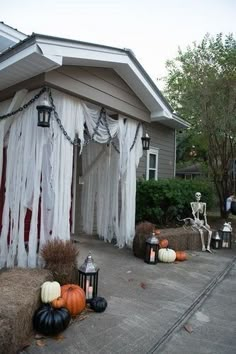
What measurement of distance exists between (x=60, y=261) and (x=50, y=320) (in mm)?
907

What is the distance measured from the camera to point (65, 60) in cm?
447

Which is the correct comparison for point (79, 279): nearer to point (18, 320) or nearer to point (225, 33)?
point (18, 320)

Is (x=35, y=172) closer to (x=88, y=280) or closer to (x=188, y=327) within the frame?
(x=88, y=280)

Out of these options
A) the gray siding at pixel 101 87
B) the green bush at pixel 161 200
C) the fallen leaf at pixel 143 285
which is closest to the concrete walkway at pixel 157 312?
the fallen leaf at pixel 143 285

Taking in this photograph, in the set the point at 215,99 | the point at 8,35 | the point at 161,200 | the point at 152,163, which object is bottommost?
the point at 161,200

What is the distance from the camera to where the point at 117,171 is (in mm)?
6707

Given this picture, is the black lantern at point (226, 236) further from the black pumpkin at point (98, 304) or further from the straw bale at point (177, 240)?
the black pumpkin at point (98, 304)

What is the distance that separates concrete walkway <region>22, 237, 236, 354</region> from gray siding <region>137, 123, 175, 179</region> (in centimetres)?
478

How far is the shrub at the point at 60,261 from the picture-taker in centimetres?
362

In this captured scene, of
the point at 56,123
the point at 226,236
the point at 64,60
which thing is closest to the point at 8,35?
the point at 64,60

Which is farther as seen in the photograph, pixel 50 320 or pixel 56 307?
pixel 56 307

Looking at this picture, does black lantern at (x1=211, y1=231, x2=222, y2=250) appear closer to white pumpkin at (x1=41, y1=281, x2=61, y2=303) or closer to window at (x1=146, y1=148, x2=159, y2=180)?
window at (x1=146, y1=148, x2=159, y2=180)

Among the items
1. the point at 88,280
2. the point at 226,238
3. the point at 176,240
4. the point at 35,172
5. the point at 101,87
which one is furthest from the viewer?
the point at 226,238

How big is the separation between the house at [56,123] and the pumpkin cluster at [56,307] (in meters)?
1.18
